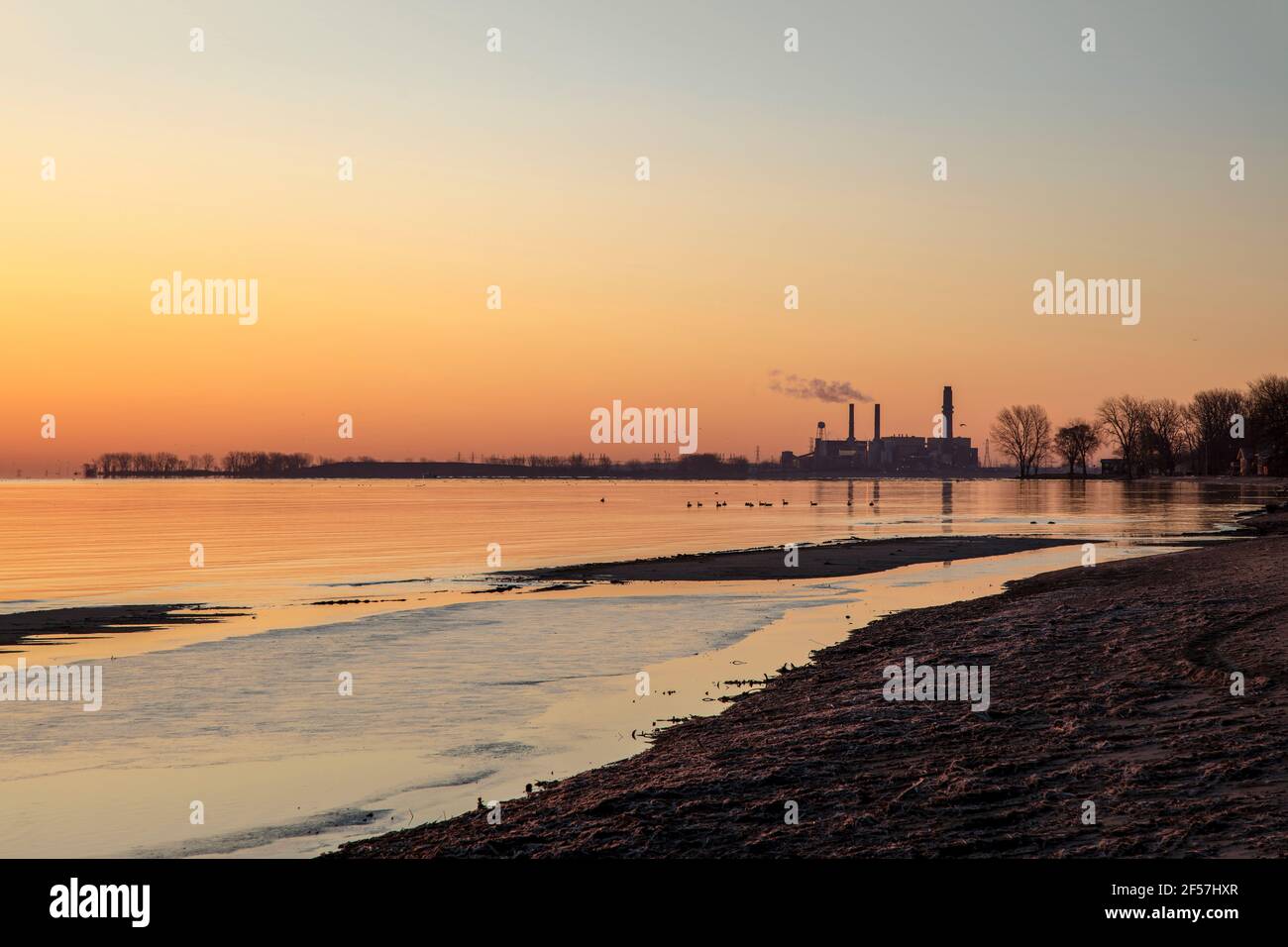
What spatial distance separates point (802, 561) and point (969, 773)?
41.3 m

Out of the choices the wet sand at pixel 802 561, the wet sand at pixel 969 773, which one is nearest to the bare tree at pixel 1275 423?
the wet sand at pixel 802 561

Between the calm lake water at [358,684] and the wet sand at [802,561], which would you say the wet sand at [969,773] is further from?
the wet sand at [802,561]

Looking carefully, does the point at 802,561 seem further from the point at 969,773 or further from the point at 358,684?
the point at 969,773

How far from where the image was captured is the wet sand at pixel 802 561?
46469 millimetres

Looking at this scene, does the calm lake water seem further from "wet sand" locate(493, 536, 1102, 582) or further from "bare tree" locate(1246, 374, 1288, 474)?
"bare tree" locate(1246, 374, 1288, 474)

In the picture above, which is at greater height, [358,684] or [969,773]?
[969,773]

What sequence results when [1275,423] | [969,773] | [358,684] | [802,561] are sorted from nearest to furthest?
[969,773]
[358,684]
[802,561]
[1275,423]

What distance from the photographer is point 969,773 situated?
12.5 metres

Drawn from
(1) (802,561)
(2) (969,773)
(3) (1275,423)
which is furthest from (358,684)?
(3) (1275,423)

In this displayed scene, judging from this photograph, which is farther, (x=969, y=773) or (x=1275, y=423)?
(x=1275, y=423)
